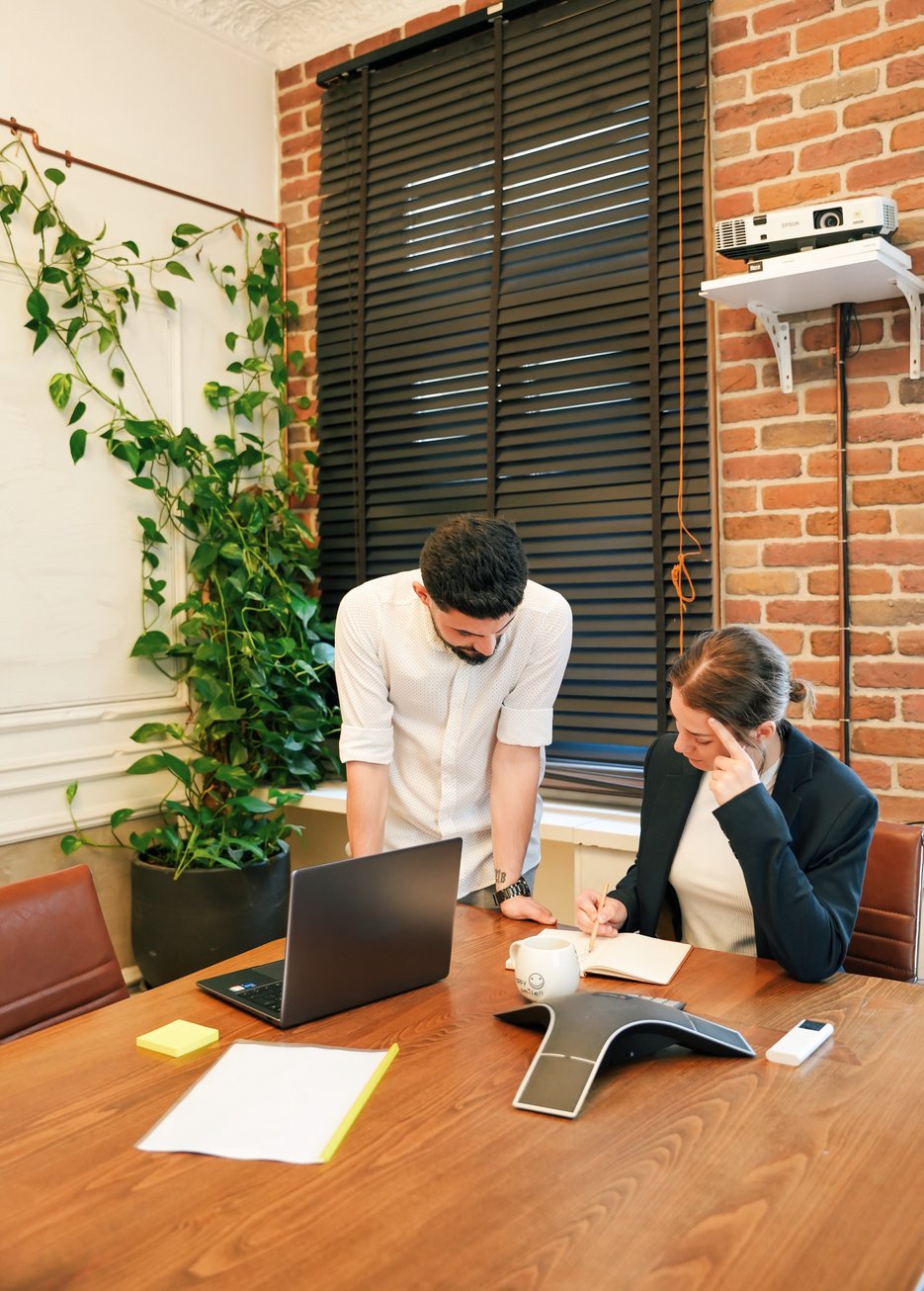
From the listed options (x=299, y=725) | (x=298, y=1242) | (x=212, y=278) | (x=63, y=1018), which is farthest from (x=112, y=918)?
(x=298, y=1242)

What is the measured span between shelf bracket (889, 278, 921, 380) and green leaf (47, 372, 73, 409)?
220cm

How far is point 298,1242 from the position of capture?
1052 mm

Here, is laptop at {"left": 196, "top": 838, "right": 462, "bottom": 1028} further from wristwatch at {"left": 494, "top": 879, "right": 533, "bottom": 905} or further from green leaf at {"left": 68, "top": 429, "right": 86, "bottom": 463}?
green leaf at {"left": 68, "top": 429, "right": 86, "bottom": 463}

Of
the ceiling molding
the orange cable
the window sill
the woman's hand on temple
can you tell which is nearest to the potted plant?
the ceiling molding

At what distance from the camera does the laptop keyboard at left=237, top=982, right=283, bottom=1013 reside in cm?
161

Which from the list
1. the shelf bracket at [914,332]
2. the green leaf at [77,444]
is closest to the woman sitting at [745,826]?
the shelf bracket at [914,332]

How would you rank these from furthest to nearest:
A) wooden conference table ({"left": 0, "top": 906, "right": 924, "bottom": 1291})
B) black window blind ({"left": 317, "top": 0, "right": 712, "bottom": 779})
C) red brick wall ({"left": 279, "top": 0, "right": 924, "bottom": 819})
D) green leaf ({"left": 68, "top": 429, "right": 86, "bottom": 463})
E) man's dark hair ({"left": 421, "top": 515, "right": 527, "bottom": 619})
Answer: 1. green leaf ({"left": 68, "top": 429, "right": 86, "bottom": 463})
2. black window blind ({"left": 317, "top": 0, "right": 712, "bottom": 779})
3. red brick wall ({"left": 279, "top": 0, "right": 924, "bottom": 819})
4. man's dark hair ({"left": 421, "top": 515, "right": 527, "bottom": 619})
5. wooden conference table ({"left": 0, "top": 906, "right": 924, "bottom": 1291})

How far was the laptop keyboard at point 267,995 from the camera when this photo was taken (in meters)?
1.61

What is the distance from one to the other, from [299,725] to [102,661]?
62 cm

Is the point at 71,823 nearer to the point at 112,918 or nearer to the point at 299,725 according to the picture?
the point at 112,918

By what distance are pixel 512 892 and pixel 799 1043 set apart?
85 cm

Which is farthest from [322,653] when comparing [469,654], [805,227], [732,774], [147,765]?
[732,774]

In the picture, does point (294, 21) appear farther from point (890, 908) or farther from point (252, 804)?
point (890, 908)

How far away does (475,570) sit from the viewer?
195cm
